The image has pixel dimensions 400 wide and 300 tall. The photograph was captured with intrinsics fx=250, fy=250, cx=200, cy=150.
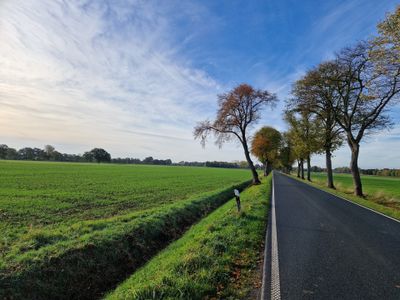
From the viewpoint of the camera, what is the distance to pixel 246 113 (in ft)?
97.7

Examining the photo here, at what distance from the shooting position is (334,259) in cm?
582

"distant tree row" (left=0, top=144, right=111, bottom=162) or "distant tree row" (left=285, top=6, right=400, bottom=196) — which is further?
"distant tree row" (left=0, top=144, right=111, bottom=162)

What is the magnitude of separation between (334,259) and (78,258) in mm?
6692

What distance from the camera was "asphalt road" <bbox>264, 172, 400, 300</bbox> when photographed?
4.36 metres

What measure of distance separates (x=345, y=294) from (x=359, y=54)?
20584 millimetres

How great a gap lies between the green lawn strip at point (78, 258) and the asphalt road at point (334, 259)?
4.49m

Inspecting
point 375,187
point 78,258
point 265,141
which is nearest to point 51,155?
point 265,141

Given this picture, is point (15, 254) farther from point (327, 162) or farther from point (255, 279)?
point (327, 162)

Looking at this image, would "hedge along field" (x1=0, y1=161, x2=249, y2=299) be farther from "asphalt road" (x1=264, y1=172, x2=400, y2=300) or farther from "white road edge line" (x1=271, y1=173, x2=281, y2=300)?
"asphalt road" (x1=264, y1=172, x2=400, y2=300)

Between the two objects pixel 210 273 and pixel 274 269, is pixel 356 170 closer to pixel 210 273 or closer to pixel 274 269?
pixel 274 269

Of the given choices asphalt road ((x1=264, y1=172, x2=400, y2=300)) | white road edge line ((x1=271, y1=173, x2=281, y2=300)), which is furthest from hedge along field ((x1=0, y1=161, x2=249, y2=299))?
asphalt road ((x1=264, y1=172, x2=400, y2=300))

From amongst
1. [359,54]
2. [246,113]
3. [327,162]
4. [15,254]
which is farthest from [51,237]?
[327,162]

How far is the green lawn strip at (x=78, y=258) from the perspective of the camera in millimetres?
5883

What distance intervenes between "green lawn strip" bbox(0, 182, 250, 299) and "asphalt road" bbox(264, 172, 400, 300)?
4.49 metres
